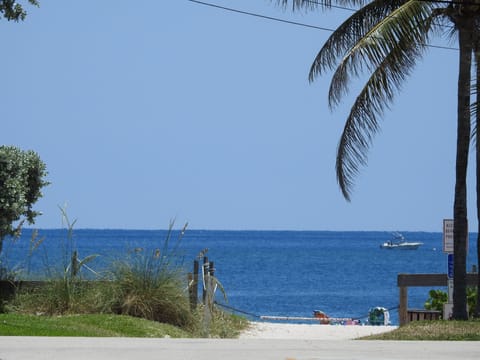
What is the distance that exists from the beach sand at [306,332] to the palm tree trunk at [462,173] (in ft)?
7.67

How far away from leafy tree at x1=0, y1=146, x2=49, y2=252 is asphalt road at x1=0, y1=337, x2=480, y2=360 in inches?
185

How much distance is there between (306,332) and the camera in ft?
67.2

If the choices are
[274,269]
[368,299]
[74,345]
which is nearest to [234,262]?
[274,269]

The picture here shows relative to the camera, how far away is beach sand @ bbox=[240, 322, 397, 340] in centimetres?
1911

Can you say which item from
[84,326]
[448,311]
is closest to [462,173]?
[448,311]

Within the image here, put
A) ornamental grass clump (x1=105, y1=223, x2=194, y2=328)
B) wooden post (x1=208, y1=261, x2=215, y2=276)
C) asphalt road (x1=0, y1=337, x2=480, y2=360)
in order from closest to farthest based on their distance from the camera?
asphalt road (x1=0, y1=337, x2=480, y2=360) < ornamental grass clump (x1=105, y1=223, x2=194, y2=328) < wooden post (x1=208, y1=261, x2=215, y2=276)

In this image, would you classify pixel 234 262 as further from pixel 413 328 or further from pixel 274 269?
pixel 413 328

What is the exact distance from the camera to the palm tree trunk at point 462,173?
1719 cm

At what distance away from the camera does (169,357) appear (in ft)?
37.9

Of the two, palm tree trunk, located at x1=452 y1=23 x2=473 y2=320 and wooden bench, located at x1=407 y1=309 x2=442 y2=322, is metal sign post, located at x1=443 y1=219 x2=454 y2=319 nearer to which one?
palm tree trunk, located at x1=452 y1=23 x2=473 y2=320

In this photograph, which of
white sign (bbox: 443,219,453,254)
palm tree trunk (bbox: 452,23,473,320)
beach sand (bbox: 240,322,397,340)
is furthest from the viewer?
beach sand (bbox: 240,322,397,340)

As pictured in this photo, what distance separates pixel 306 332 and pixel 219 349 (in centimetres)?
824

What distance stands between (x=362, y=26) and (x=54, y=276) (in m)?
6.99

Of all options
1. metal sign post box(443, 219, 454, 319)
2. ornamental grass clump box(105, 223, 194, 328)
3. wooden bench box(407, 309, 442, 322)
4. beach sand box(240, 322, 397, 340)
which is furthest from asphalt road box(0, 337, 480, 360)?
wooden bench box(407, 309, 442, 322)
